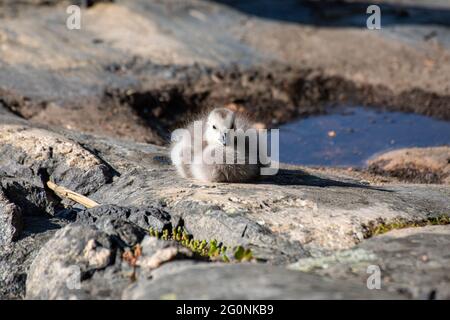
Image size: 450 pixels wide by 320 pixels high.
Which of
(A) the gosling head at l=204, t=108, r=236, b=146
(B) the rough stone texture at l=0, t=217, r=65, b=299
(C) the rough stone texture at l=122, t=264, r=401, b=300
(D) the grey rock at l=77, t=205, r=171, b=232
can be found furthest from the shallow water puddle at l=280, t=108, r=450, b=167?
(C) the rough stone texture at l=122, t=264, r=401, b=300

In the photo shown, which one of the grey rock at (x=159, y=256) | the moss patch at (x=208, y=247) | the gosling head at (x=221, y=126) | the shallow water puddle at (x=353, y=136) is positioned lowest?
the moss patch at (x=208, y=247)

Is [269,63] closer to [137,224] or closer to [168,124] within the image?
[168,124]

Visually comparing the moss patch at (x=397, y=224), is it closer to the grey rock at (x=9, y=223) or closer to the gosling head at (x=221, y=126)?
the gosling head at (x=221, y=126)

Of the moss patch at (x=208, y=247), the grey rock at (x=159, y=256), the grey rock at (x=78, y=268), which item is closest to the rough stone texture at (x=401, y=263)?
the moss patch at (x=208, y=247)

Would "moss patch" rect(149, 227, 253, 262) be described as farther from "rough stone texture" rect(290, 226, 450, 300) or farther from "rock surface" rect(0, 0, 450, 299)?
"rough stone texture" rect(290, 226, 450, 300)

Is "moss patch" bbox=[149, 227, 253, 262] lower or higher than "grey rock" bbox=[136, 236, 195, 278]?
lower

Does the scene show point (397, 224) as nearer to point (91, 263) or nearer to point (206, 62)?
point (91, 263)
